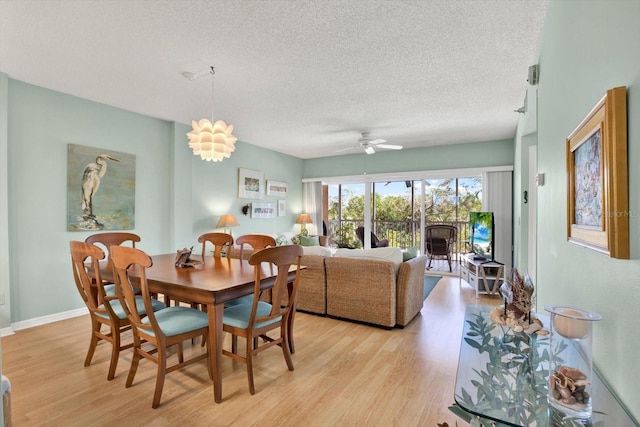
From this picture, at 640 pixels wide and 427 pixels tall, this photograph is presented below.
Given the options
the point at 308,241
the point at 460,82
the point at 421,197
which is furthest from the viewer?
the point at 421,197

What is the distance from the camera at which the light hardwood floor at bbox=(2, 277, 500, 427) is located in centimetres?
187

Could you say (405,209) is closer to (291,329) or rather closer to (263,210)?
(263,210)

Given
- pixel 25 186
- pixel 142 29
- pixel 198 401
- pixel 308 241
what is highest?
pixel 142 29

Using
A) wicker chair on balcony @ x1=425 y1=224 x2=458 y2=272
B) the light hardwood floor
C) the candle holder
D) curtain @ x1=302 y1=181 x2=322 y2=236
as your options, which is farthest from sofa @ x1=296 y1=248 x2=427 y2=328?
curtain @ x1=302 y1=181 x2=322 y2=236

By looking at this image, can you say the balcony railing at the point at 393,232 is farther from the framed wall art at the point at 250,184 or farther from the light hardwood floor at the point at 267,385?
the light hardwood floor at the point at 267,385

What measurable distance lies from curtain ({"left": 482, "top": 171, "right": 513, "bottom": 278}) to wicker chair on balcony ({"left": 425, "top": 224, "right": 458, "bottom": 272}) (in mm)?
770

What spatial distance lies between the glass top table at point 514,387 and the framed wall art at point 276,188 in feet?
18.6

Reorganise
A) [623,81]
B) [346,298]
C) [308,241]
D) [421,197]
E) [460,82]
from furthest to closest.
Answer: [421,197], [308,241], [346,298], [460,82], [623,81]

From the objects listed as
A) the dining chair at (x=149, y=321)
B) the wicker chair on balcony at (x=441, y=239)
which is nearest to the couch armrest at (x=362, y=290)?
the dining chair at (x=149, y=321)

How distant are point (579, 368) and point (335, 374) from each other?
1.80 m

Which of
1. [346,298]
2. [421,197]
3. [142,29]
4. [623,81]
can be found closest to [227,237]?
[346,298]

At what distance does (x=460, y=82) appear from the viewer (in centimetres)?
324

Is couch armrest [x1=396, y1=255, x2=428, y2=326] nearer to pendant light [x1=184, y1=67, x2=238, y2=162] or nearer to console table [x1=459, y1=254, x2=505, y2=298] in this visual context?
console table [x1=459, y1=254, x2=505, y2=298]

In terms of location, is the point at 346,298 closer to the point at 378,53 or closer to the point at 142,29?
the point at 378,53
